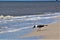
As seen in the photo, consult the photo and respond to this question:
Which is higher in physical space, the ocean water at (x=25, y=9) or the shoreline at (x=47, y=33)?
the shoreline at (x=47, y=33)

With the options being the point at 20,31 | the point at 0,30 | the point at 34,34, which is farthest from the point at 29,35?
the point at 0,30

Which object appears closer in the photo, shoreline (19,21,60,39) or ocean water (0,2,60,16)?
shoreline (19,21,60,39)

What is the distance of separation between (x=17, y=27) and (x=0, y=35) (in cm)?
87

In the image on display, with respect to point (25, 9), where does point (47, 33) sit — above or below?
above

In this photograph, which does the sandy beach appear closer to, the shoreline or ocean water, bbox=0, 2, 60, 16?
the shoreline

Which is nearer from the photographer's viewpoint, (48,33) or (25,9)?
(48,33)

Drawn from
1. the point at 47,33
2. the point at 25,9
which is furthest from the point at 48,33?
the point at 25,9

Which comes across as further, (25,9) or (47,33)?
(25,9)

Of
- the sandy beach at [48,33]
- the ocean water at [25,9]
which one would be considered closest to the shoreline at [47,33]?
the sandy beach at [48,33]

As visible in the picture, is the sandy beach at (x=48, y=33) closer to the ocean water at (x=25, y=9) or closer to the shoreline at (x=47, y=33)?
the shoreline at (x=47, y=33)

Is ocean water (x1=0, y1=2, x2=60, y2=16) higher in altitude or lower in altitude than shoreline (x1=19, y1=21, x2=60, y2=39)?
lower

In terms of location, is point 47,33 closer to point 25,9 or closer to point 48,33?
point 48,33

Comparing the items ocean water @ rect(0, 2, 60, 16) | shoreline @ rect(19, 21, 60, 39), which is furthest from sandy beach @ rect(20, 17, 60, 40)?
ocean water @ rect(0, 2, 60, 16)

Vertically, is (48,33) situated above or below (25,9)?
above
